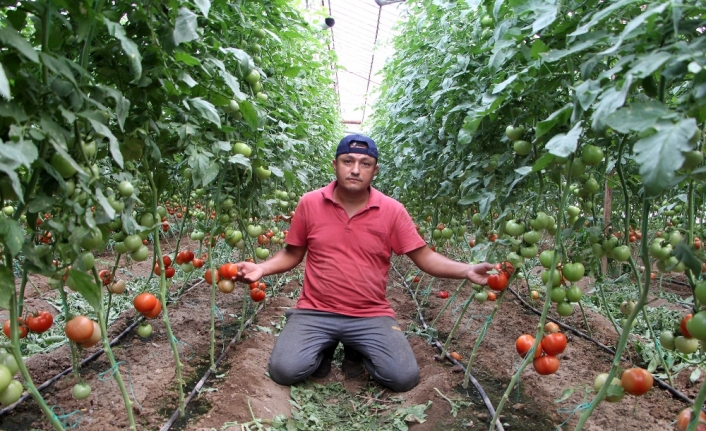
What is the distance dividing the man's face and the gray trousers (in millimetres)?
704

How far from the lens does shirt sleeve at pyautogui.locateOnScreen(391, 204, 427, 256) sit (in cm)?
248

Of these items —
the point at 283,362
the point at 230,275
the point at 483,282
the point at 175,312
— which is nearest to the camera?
the point at 483,282

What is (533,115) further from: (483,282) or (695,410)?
(695,410)

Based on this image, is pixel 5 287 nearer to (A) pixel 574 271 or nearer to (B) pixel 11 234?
(B) pixel 11 234

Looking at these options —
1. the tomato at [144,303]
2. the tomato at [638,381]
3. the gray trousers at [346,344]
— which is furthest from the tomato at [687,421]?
the tomato at [144,303]

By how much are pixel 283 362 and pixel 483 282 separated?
1.07 metres

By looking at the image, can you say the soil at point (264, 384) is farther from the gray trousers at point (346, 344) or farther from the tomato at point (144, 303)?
the tomato at point (144, 303)

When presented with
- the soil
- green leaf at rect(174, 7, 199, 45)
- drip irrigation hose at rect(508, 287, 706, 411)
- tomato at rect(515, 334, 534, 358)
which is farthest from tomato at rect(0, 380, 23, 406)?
drip irrigation hose at rect(508, 287, 706, 411)

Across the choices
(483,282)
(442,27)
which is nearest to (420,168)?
(442,27)

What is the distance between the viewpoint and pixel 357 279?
8.04 feet

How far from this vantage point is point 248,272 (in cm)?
218

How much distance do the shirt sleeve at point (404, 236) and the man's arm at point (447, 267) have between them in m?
0.04

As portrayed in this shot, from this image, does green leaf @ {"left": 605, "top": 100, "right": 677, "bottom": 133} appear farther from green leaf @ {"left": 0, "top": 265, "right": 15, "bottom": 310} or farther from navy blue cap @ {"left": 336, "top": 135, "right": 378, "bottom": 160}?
navy blue cap @ {"left": 336, "top": 135, "right": 378, "bottom": 160}

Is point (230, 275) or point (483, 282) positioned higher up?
point (483, 282)
